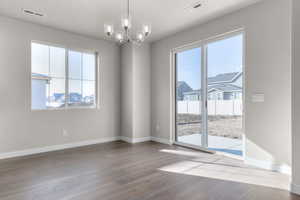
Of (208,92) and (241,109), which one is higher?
(208,92)

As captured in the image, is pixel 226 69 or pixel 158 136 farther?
pixel 158 136

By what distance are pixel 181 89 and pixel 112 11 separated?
2469 mm

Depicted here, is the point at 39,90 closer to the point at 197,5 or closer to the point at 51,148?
the point at 51,148

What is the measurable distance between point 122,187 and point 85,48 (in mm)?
3749

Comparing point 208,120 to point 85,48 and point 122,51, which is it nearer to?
point 122,51

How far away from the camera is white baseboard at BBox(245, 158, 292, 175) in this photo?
2.82m

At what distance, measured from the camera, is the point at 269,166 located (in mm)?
2994

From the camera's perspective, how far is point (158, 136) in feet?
17.0

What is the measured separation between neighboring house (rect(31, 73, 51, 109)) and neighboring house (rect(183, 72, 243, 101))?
12.1ft

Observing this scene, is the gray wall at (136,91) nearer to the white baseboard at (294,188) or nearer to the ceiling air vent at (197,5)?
the ceiling air vent at (197,5)

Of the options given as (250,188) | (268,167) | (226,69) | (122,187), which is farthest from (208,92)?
(122,187)

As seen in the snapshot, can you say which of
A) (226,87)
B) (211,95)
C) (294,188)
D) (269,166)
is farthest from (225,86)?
(294,188)

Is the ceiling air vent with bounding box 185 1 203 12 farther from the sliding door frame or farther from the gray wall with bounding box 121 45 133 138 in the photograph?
the gray wall with bounding box 121 45 133 138

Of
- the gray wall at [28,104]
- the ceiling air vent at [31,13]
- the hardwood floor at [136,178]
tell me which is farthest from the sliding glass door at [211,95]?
the ceiling air vent at [31,13]
